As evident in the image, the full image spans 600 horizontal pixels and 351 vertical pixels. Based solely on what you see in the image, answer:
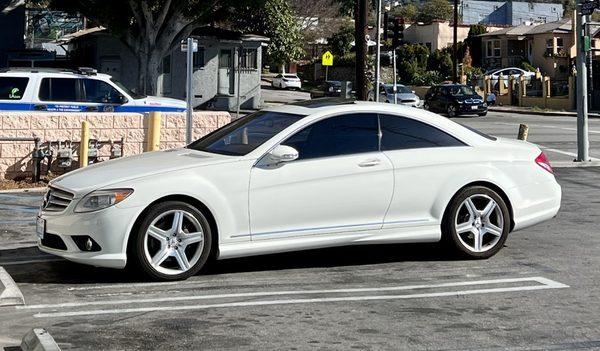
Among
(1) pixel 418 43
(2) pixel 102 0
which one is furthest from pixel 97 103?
(1) pixel 418 43

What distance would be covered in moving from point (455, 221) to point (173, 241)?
2.63 m

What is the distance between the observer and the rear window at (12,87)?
17.2m

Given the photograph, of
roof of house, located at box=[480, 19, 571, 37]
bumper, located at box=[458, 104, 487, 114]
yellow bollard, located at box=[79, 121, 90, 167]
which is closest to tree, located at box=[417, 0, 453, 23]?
roof of house, located at box=[480, 19, 571, 37]

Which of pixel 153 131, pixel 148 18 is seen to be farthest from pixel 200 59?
pixel 153 131

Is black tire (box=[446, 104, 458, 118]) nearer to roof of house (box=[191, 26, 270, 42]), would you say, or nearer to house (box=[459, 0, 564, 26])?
roof of house (box=[191, 26, 270, 42])

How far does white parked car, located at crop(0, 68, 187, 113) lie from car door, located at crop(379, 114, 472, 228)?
10.4 metres

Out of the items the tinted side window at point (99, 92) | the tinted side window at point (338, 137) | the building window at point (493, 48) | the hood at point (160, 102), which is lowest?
the tinted side window at point (338, 137)

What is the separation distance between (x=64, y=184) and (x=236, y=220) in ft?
4.87

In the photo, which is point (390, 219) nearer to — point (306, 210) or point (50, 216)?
point (306, 210)

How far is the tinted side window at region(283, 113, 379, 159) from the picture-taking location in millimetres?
7984

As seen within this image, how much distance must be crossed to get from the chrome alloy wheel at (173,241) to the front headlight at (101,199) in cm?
33

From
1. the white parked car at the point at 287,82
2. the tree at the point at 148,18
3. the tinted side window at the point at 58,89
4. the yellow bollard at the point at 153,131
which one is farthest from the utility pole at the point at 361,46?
the white parked car at the point at 287,82

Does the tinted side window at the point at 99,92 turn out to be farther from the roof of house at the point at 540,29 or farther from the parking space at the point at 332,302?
the roof of house at the point at 540,29

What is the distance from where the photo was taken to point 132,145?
14.9m
